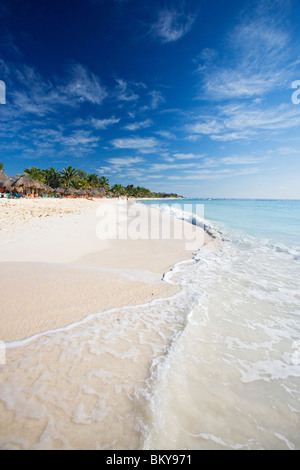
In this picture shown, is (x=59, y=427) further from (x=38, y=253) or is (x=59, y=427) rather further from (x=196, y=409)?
(x=38, y=253)

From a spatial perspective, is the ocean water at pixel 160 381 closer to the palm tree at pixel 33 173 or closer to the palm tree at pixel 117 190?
the palm tree at pixel 33 173

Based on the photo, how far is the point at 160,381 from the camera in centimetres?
204

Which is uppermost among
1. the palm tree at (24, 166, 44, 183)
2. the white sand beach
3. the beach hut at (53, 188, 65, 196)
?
the palm tree at (24, 166, 44, 183)

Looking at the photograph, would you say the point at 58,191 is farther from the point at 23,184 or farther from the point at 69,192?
the point at 23,184

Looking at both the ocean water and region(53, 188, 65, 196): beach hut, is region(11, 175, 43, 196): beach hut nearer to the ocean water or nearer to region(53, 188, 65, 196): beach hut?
region(53, 188, 65, 196): beach hut

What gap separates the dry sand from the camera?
298 cm

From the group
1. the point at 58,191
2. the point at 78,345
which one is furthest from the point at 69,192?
the point at 78,345

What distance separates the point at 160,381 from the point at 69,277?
2.97m

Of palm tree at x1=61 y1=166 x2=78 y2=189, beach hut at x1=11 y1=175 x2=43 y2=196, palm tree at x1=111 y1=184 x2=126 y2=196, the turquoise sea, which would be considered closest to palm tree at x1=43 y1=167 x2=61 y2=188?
palm tree at x1=61 y1=166 x2=78 y2=189

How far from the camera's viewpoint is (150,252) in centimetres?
673

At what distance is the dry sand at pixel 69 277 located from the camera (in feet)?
9.77

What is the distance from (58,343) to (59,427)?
100 centimetres

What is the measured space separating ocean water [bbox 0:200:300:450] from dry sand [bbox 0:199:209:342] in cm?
34

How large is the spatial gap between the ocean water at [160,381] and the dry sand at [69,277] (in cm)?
34
